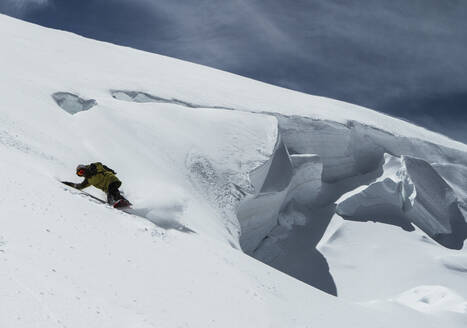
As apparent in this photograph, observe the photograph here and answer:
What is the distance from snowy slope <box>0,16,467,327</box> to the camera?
4.72 meters

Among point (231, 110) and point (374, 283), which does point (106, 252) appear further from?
point (231, 110)

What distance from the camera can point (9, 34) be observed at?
13.9 meters

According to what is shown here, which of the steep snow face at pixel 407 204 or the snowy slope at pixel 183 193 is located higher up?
the snowy slope at pixel 183 193

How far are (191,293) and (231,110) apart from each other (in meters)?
8.48

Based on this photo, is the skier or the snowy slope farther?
the skier

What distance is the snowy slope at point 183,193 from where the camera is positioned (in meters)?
4.72

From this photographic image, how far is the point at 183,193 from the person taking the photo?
8.80m

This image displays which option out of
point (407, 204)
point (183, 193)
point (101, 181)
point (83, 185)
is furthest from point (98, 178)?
point (407, 204)

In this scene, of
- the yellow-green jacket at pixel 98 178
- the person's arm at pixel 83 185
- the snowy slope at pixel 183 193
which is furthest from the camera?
the yellow-green jacket at pixel 98 178

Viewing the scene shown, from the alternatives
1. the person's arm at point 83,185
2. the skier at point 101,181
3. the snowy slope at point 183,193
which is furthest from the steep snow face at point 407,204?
the person's arm at point 83,185

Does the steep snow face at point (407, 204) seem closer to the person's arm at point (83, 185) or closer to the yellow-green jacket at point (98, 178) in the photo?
the yellow-green jacket at point (98, 178)

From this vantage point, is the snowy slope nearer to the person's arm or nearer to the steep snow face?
the steep snow face

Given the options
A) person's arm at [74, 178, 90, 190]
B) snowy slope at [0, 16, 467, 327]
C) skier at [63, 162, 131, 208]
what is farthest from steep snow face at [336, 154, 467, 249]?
person's arm at [74, 178, 90, 190]

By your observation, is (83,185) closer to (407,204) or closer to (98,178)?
(98,178)
